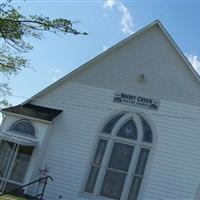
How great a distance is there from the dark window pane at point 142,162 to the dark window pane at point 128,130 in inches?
28.9

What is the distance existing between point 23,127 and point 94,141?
3.10 meters

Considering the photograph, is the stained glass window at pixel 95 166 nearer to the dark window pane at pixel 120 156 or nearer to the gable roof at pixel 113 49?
the dark window pane at pixel 120 156

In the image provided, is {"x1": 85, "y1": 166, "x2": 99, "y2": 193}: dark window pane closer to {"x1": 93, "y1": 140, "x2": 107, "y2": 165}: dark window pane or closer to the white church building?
the white church building

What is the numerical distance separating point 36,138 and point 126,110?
3.88m

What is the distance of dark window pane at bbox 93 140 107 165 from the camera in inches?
894

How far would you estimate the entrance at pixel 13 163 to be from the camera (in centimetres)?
2294

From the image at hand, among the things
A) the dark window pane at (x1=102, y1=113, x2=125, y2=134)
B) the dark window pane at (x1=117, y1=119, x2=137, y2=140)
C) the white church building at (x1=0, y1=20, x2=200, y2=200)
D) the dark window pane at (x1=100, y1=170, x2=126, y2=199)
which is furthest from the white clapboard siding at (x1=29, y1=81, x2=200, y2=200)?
the dark window pane at (x1=100, y1=170, x2=126, y2=199)

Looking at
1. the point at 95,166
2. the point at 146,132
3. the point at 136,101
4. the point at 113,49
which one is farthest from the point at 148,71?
the point at 95,166

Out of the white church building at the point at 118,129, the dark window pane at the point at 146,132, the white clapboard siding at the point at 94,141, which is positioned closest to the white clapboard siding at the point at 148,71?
the white church building at the point at 118,129

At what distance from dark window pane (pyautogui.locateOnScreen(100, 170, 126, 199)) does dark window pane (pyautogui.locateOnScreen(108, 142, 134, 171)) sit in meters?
0.30

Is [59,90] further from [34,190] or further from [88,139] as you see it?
[34,190]

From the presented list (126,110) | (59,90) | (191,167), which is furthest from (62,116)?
(191,167)

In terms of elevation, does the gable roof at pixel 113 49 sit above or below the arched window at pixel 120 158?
above

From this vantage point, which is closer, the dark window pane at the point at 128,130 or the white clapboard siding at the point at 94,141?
the white clapboard siding at the point at 94,141
